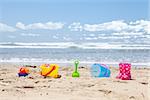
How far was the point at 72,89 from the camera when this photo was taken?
24.9ft

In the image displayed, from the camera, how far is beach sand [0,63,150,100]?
274 inches

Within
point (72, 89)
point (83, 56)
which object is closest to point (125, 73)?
point (72, 89)

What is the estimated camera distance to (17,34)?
120 feet

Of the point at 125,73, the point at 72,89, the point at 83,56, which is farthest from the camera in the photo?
the point at 83,56

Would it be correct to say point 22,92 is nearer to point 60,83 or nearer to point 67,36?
point 60,83

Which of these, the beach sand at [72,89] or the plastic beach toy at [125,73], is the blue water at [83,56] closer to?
the plastic beach toy at [125,73]

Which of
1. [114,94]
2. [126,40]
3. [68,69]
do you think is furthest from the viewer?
[126,40]

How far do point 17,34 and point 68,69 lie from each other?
25.2 m

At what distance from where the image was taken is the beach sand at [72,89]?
22.8 ft

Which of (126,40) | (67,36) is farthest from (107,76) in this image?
(67,36)

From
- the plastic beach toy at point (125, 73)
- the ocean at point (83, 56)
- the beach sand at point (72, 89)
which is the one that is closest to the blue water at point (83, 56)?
the ocean at point (83, 56)

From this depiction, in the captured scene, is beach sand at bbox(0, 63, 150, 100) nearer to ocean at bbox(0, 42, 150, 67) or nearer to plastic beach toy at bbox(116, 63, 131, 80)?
plastic beach toy at bbox(116, 63, 131, 80)

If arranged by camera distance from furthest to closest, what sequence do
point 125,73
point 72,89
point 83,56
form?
1. point 83,56
2. point 125,73
3. point 72,89

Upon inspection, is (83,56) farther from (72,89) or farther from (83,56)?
(72,89)
